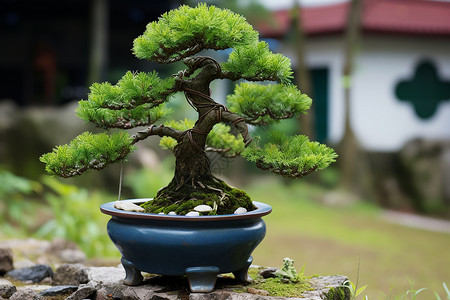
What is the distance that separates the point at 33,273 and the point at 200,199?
119cm

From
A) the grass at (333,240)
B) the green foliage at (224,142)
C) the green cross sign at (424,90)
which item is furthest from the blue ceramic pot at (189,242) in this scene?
the green cross sign at (424,90)

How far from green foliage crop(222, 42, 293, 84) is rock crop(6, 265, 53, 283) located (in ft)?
5.08

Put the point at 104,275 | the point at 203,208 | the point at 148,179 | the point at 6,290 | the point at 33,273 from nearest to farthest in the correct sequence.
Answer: the point at 203,208
the point at 6,290
the point at 104,275
the point at 33,273
the point at 148,179

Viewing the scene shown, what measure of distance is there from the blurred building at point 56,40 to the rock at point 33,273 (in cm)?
645

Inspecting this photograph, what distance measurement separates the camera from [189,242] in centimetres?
196

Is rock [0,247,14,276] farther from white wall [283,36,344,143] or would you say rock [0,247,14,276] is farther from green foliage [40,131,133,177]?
white wall [283,36,344,143]

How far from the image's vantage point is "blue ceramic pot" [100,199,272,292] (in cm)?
197

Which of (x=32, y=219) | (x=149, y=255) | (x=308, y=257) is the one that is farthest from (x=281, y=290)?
(x=32, y=219)

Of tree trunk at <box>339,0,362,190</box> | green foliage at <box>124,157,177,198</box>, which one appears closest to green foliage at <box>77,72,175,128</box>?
green foliage at <box>124,157,177,198</box>

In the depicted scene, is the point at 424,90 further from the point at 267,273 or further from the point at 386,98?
the point at 267,273

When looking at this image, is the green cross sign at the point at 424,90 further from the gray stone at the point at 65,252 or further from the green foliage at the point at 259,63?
the green foliage at the point at 259,63

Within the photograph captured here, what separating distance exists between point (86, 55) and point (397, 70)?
218 inches

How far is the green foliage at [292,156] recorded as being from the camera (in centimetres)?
200

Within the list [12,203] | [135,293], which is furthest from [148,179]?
[135,293]
